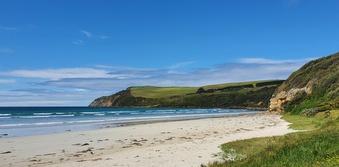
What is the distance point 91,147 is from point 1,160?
6193mm

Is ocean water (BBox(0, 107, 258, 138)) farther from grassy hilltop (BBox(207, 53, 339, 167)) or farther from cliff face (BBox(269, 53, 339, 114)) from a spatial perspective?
grassy hilltop (BBox(207, 53, 339, 167))

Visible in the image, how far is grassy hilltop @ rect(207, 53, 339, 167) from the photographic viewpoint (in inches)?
495

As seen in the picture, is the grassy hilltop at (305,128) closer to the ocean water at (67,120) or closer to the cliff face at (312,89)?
the cliff face at (312,89)

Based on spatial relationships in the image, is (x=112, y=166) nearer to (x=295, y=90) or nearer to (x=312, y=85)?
(x=312, y=85)

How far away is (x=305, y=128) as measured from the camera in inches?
1297

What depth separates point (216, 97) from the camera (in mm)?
198000

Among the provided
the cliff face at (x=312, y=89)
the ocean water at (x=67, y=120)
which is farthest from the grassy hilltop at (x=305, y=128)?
the ocean water at (x=67, y=120)

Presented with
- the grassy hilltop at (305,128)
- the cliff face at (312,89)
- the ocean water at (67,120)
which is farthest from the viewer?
the cliff face at (312,89)

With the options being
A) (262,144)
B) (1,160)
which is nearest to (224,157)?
(262,144)

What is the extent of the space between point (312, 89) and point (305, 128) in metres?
30.4

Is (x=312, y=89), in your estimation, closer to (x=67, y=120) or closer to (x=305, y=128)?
(x=305, y=128)

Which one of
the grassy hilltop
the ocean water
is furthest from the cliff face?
the ocean water

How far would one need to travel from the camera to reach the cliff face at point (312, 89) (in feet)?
170

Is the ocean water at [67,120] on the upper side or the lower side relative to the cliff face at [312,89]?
lower
